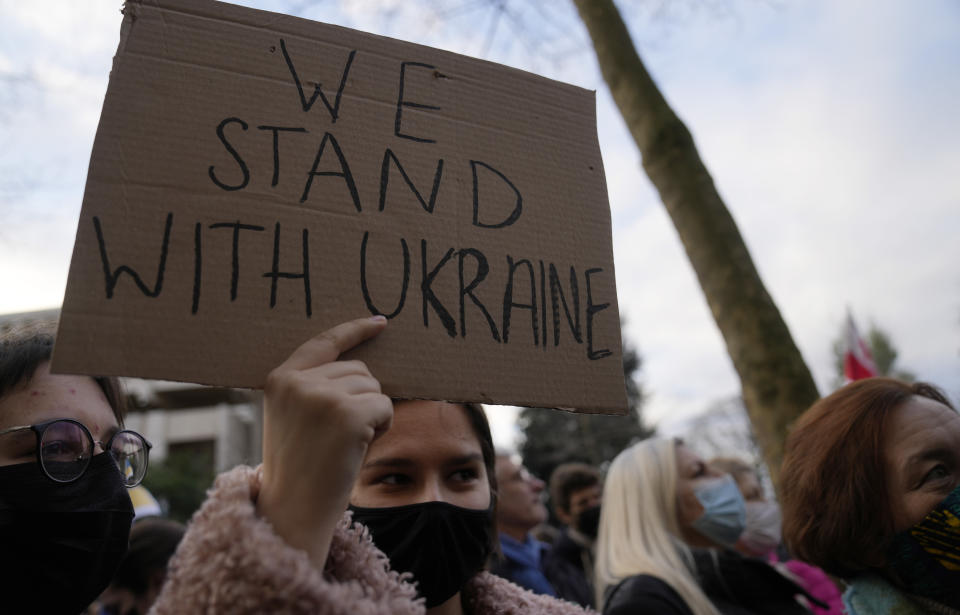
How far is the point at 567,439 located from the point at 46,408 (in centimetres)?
2289

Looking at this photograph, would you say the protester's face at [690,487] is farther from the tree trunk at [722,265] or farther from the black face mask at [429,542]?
the black face mask at [429,542]

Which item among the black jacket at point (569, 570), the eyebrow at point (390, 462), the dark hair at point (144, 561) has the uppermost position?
the eyebrow at point (390, 462)

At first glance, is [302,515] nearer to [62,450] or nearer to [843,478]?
[62,450]

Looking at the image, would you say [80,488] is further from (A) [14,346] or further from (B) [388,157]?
(B) [388,157]

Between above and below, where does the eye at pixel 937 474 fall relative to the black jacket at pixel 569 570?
above

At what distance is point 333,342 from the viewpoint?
1.15m

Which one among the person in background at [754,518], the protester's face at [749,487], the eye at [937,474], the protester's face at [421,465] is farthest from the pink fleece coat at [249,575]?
the protester's face at [749,487]

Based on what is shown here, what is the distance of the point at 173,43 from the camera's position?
1293 millimetres

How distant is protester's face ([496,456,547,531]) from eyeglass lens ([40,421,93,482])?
3.38 m

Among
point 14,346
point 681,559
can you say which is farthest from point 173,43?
point 681,559

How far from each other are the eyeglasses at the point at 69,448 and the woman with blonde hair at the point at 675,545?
5.98ft

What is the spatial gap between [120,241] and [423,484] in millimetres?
989

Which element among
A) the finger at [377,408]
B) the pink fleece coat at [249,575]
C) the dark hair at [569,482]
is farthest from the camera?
the dark hair at [569,482]

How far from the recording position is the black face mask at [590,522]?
5133 mm
